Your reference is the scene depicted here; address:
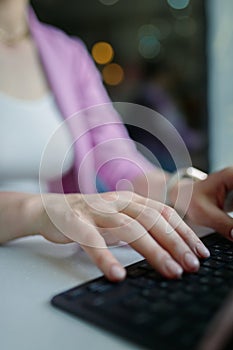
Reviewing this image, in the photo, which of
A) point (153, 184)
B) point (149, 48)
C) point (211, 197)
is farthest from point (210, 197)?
point (149, 48)

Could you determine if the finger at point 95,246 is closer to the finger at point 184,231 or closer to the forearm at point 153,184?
the finger at point 184,231

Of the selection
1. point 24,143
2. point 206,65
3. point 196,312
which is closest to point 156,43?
point 206,65

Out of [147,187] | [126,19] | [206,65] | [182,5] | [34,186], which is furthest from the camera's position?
[126,19]

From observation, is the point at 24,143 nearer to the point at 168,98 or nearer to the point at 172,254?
the point at 172,254

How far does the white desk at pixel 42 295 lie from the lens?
30 centimetres

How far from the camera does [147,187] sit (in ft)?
2.40

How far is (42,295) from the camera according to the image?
38 cm

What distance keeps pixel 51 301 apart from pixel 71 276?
0.24 feet

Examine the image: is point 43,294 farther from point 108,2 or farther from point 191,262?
point 108,2

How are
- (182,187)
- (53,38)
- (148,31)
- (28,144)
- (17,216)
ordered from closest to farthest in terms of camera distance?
1. (17,216)
2. (182,187)
3. (28,144)
4. (53,38)
5. (148,31)

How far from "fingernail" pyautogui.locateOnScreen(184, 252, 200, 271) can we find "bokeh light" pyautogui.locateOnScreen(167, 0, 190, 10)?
7.46 ft

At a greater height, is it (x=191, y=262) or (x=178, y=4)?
(x=178, y=4)

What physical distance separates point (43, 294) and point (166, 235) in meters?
0.13

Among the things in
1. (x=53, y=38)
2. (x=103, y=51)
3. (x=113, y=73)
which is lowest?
(x=113, y=73)
